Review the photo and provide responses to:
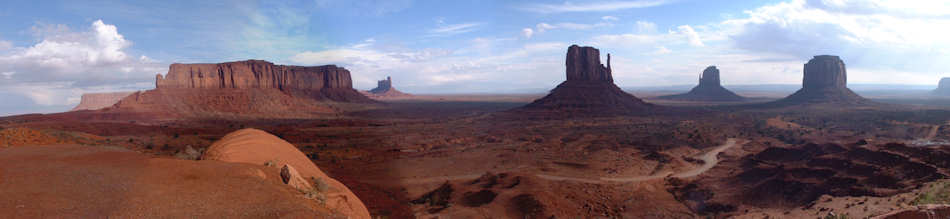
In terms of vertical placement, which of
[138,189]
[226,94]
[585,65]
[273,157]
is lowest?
[273,157]

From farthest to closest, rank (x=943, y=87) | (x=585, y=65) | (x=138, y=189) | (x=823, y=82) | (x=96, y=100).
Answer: (x=943, y=87) < (x=96, y=100) < (x=823, y=82) < (x=585, y=65) < (x=138, y=189)

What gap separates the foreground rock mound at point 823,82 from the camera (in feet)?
287

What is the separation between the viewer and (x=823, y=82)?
91.6m

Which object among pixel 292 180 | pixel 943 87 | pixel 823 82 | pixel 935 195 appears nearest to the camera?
pixel 292 180

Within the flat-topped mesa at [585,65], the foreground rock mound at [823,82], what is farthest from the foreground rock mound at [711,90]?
the flat-topped mesa at [585,65]

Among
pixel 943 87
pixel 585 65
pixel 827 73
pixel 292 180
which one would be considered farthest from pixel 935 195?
pixel 943 87

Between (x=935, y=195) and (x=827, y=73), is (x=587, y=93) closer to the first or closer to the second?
(x=827, y=73)

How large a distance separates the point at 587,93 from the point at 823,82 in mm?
60117

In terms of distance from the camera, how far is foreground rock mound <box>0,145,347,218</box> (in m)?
5.95

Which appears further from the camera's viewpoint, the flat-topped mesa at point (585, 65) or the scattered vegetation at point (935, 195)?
the flat-topped mesa at point (585, 65)

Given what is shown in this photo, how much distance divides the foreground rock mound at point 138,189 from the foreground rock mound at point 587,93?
64232 mm

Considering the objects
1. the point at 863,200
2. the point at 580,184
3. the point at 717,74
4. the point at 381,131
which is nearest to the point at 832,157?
the point at 863,200

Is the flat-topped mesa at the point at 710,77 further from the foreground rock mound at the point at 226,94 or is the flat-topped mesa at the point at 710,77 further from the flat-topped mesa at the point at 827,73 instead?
the foreground rock mound at the point at 226,94

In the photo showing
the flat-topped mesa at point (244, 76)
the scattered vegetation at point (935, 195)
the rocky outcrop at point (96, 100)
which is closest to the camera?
the scattered vegetation at point (935, 195)
